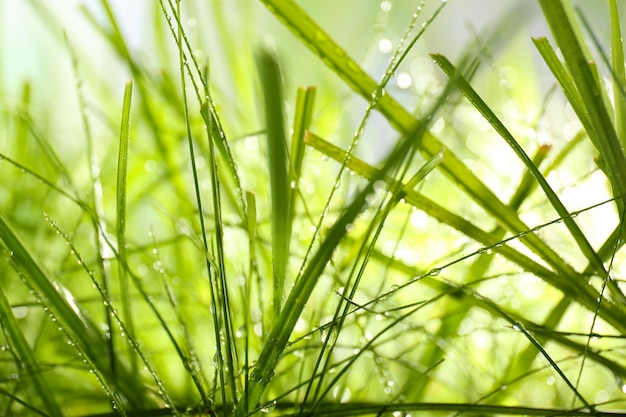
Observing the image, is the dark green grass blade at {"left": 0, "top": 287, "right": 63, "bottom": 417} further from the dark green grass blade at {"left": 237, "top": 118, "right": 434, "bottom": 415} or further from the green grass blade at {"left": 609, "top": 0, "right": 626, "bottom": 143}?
the green grass blade at {"left": 609, "top": 0, "right": 626, "bottom": 143}

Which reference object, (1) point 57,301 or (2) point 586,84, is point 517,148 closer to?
(2) point 586,84

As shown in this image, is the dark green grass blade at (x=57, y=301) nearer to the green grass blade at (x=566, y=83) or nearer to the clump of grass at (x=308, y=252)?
the clump of grass at (x=308, y=252)

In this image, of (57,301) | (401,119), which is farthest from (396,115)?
(57,301)

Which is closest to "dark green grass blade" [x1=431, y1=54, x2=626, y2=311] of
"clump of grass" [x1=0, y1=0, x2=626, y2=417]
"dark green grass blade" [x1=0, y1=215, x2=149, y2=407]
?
"clump of grass" [x1=0, y1=0, x2=626, y2=417]

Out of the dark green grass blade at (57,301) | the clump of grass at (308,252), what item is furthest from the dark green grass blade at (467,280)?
the dark green grass blade at (57,301)

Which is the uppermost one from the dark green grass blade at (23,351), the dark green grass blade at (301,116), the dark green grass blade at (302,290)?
the dark green grass blade at (301,116)

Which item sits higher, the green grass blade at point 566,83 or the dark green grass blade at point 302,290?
the green grass blade at point 566,83

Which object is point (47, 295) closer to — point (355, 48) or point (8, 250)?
point (8, 250)
